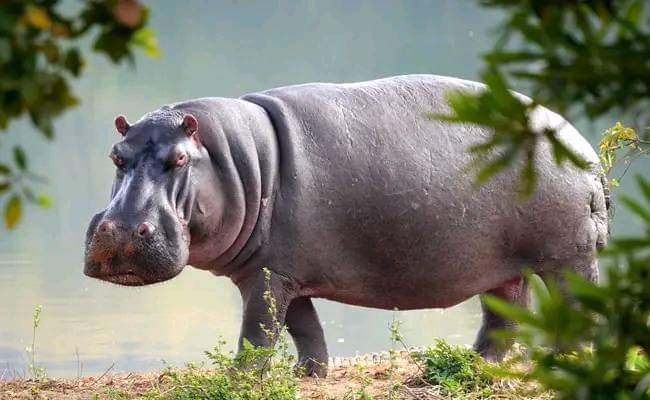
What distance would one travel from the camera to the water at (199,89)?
1031cm

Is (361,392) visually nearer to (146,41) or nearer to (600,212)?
(600,212)

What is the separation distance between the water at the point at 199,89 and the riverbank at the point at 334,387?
487cm

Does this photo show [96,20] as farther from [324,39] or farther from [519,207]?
[324,39]

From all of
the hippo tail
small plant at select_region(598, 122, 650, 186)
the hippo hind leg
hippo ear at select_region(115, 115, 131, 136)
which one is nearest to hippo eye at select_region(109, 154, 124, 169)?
hippo ear at select_region(115, 115, 131, 136)

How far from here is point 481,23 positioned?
20453mm

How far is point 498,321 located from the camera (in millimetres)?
4719

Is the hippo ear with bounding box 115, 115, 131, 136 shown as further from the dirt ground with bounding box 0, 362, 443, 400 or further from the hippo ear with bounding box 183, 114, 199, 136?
the dirt ground with bounding box 0, 362, 443, 400

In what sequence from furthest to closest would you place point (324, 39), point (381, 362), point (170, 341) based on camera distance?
point (324, 39) → point (170, 341) → point (381, 362)

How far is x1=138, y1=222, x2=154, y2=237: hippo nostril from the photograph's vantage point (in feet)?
11.6

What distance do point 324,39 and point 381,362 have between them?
1750 centimetres

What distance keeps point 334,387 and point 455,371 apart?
430mm

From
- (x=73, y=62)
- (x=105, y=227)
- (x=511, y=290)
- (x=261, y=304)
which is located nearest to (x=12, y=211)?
(x=73, y=62)

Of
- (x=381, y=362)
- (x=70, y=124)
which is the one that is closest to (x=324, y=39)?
(x=70, y=124)

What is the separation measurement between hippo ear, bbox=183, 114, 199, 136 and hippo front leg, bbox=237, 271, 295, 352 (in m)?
0.56
